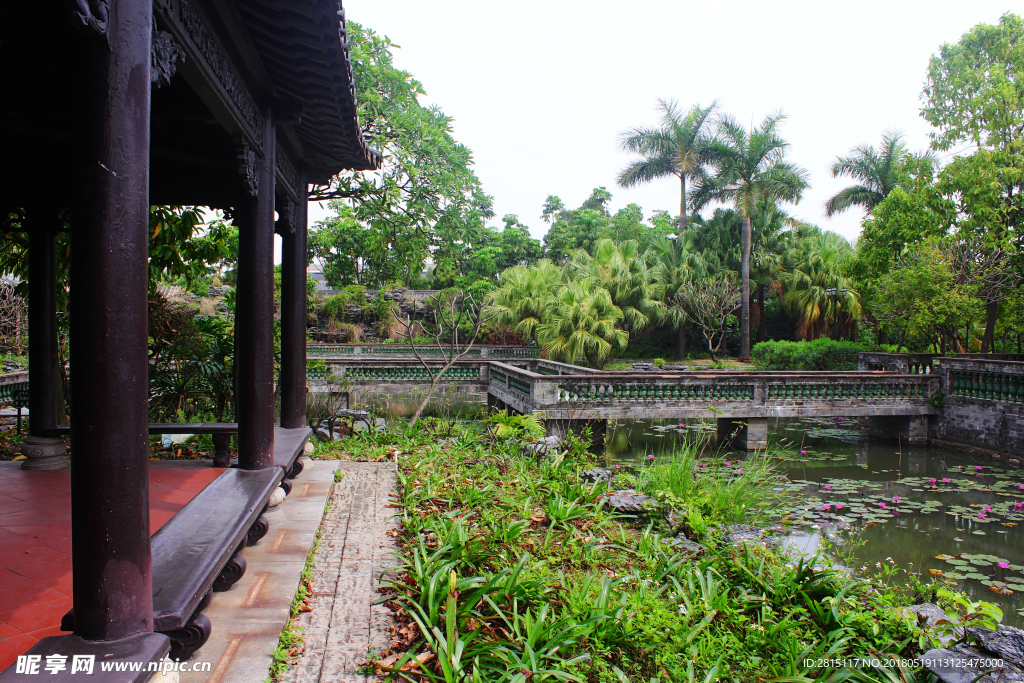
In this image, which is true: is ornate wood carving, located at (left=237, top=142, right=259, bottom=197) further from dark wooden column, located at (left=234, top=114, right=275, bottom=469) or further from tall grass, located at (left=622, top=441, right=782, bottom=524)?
tall grass, located at (left=622, top=441, right=782, bottom=524)

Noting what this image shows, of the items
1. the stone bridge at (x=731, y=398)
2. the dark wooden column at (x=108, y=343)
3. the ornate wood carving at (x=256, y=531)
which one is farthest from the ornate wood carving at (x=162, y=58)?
the stone bridge at (x=731, y=398)

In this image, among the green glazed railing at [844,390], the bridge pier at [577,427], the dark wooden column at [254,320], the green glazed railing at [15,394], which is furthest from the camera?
the green glazed railing at [844,390]

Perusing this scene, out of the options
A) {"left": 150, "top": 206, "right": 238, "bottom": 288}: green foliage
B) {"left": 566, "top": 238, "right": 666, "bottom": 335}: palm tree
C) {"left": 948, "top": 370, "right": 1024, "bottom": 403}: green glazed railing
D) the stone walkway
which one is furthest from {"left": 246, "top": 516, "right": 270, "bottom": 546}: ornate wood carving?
{"left": 566, "top": 238, "right": 666, "bottom": 335}: palm tree

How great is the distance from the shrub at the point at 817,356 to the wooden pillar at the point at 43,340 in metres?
19.1

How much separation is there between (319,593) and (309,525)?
0.91 m

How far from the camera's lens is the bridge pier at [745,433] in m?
11.7

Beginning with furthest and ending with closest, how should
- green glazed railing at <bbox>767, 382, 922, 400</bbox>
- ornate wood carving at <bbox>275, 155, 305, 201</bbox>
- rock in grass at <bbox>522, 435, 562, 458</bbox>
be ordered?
green glazed railing at <bbox>767, 382, 922, 400</bbox> < rock in grass at <bbox>522, 435, 562, 458</bbox> < ornate wood carving at <bbox>275, 155, 305, 201</bbox>

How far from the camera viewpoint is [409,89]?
917cm

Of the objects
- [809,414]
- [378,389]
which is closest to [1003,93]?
[809,414]

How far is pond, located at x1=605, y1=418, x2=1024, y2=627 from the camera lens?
5.49m

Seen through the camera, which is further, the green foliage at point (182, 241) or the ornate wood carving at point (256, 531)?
the green foliage at point (182, 241)

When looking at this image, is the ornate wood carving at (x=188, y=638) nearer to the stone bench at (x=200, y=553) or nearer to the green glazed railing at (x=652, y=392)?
the stone bench at (x=200, y=553)

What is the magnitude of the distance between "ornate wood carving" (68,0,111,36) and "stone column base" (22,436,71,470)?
4044mm

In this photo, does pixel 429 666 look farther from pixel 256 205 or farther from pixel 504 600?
pixel 256 205
